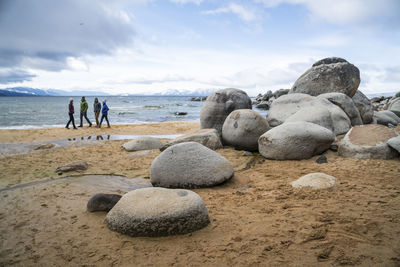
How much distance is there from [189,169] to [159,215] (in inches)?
72.3

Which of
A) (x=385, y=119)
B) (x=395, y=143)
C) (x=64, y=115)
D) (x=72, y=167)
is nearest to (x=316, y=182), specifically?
(x=395, y=143)

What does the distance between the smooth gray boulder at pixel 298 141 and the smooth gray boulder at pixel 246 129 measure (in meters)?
1.18

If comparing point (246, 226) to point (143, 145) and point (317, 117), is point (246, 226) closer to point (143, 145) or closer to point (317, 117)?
point (317, 117)

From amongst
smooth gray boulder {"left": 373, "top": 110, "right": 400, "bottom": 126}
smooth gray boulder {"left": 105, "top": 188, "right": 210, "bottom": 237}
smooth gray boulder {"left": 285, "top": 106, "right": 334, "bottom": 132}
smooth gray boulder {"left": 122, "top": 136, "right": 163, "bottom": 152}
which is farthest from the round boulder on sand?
smooth gray boulder {"left": 373, "top": 110, "right": 400, "bottom": 126}

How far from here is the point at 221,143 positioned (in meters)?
8.41

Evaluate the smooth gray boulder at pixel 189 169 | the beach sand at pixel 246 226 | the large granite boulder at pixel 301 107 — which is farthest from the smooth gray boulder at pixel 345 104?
the smooth gray boulder at pixel 189 169

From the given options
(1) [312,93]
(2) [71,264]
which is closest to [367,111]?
(1) [312,93]

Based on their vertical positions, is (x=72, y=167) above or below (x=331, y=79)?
below

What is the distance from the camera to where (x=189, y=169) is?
4844mm

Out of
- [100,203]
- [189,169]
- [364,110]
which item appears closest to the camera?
[100,203]

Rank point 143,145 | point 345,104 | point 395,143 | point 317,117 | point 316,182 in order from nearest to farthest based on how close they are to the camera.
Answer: point 316,182 → point 395,143 → point 317,117 → point 143,145 → point 345,104

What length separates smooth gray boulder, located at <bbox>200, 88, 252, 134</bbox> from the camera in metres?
9.44

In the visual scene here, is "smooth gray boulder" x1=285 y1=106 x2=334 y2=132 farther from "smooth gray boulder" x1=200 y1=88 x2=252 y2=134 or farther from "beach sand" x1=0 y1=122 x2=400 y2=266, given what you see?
"beach sand" x1=0 y1=122 x2=400 y2=266

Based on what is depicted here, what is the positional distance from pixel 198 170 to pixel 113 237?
210 cm
